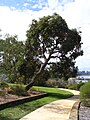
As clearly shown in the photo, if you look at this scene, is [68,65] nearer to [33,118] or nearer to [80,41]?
[80,41]

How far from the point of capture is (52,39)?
25906 millimetres

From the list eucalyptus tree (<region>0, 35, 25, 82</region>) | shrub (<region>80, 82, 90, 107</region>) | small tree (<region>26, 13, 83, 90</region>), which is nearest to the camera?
shrub (<region>80, 82, 90, 107</region>)

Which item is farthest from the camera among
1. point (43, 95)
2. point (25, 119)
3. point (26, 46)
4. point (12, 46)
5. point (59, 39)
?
point (12, 46)

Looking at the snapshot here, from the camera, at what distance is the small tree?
25391 millimetres

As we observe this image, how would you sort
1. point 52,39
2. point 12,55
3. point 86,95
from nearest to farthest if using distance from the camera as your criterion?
1. point 86,95
2. point 52,39
3. point 12,55

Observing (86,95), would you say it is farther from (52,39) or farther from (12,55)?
(12,55)

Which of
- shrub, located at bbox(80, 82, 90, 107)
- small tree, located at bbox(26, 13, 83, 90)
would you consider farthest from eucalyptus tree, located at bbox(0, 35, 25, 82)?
shrub, located at bbox(80, 82, 90, 107)

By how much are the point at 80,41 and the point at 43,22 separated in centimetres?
361

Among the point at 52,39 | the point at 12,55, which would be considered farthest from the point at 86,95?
the point at 12,55

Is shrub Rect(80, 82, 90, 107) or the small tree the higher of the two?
the small tree

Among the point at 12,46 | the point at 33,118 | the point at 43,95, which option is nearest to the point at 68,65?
the point at 43,95

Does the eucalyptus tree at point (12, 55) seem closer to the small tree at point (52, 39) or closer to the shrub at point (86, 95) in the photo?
the small tree at point (52, 39)

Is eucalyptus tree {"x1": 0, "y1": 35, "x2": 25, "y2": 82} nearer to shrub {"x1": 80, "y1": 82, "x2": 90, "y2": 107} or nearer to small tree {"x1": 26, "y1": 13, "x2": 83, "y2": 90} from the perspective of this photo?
small tree {"x1": 26, "y1": 13, "x2": 83, "y2": 90}

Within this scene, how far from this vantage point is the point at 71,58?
26609 millimetres
